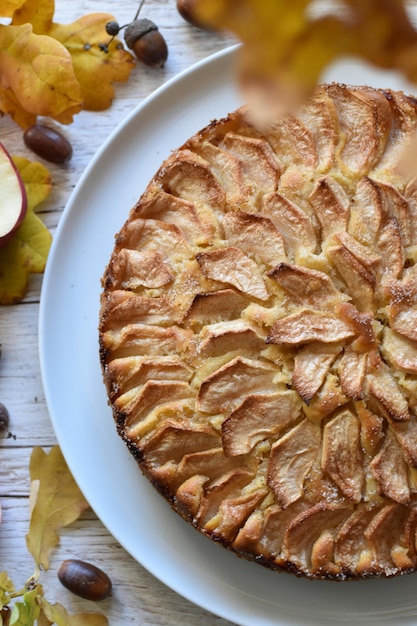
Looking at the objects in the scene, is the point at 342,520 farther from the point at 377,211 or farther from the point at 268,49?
the point at 268,49

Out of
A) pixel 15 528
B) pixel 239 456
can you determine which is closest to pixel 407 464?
pixel 239 456

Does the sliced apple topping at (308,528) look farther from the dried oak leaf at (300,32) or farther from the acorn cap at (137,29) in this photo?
the acorn cap at (137,29)

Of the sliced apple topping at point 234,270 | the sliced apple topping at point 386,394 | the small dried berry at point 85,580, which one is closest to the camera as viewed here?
the sliced apple topping at point 386,394

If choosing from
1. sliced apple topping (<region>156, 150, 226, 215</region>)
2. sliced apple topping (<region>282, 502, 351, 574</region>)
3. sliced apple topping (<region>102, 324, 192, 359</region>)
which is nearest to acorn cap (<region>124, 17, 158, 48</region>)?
sliced apple topping (<region>156, 150, 226, 215</region>)

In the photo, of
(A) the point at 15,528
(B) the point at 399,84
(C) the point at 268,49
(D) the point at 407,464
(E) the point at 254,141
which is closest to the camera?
(C) the point at 268,49

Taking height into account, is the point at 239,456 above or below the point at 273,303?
below

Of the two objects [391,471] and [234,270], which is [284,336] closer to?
[234,270]

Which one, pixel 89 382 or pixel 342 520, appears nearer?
pixel 342 520

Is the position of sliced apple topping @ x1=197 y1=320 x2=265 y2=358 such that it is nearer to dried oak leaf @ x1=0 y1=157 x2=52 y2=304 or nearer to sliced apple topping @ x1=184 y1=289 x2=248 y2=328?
sliced apple topping @ x1=184 y1=289 x2=248 y2=328

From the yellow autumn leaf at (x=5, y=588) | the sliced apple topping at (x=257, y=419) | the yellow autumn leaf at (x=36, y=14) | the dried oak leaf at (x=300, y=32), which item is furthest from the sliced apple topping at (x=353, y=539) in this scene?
the yellow autumn leaf at (x=36, y=14)
